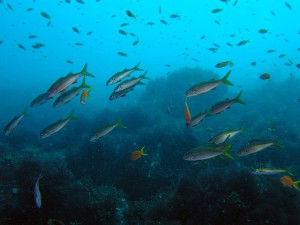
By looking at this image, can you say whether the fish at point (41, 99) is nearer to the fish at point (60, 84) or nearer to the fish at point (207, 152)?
the fish at point (60, 84)

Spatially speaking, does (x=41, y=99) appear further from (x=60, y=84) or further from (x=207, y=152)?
(x=207, y=152)

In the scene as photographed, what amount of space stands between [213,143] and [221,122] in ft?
44.1

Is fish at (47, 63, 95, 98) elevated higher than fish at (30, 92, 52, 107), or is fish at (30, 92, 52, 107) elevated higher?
fish at (47, 63, 95, 98)

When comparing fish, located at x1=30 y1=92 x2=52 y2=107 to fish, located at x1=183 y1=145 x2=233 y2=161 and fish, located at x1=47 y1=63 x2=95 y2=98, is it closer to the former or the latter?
fish, located at x1=47 y1=63 x2=95 y2=98

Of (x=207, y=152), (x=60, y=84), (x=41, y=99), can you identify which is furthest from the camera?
(x=41, y=99)

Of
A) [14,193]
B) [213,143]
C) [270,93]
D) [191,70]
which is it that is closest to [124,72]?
[213,143]

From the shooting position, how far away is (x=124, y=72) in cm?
614

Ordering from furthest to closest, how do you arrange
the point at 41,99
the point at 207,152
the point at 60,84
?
the point at 41,99
the point at 60,84
the point at 207,152

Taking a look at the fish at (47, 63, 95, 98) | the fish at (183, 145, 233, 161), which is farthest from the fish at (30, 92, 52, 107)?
the fish at (183, 145, 233, 161)

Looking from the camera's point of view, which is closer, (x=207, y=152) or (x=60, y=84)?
(x=207, y=152)

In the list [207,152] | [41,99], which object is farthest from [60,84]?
[207,152]

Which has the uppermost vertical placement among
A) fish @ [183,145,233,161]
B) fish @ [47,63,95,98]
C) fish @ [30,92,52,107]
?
fish @ [47,63,95,98]

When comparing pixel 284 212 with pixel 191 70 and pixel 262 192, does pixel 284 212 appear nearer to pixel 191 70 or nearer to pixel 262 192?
pixel 262 192

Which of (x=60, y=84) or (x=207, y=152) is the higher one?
(x=60, y=84)
